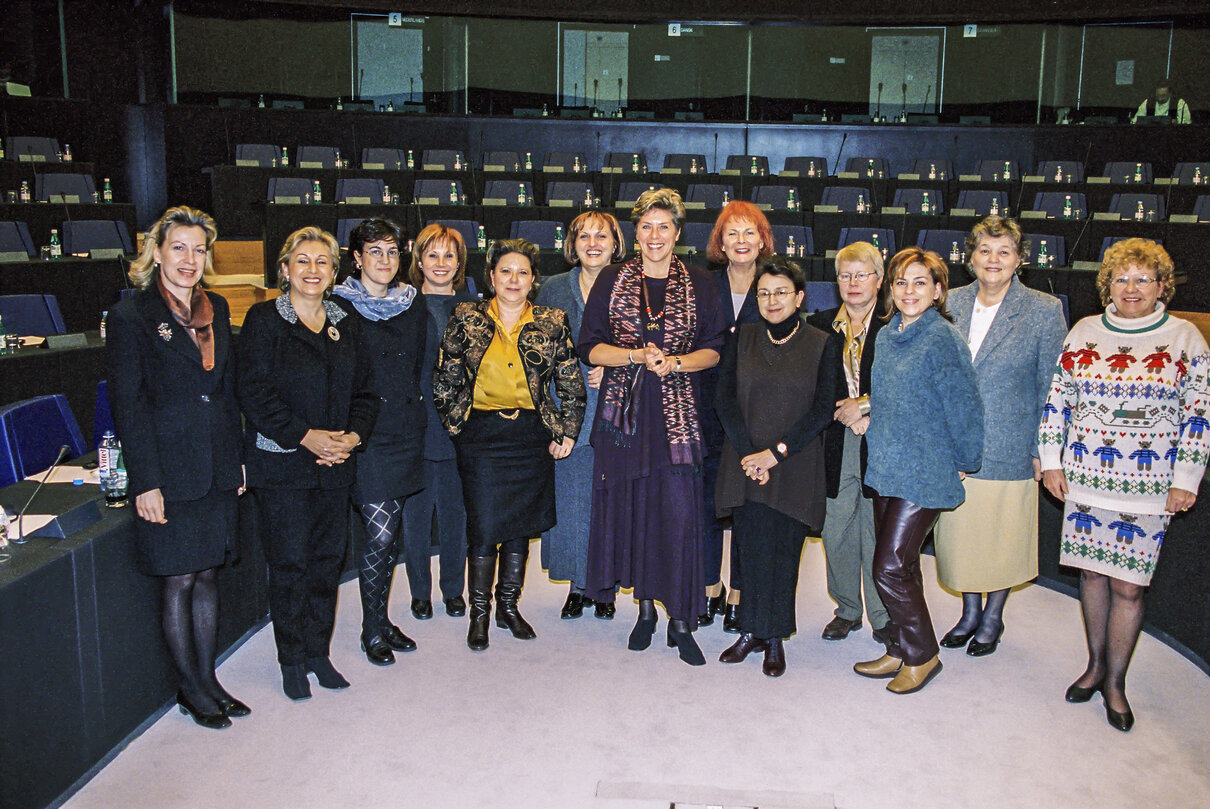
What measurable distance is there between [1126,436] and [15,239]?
6.73 metres

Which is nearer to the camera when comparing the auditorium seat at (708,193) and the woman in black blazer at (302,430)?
the woman in black blazer at (302,430)

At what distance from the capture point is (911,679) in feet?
9.95

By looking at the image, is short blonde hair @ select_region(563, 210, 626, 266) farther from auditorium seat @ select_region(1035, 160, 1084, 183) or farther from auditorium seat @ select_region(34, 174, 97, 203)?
auditorium seat @ select_region(1035, 160, 1084, 183)

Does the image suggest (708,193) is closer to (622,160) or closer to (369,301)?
(622,160)

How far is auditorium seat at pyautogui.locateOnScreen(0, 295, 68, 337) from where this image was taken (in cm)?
489

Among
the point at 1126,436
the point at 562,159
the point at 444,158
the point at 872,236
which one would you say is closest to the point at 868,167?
the point at 872,236

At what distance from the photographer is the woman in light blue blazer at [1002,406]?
10.2 feet

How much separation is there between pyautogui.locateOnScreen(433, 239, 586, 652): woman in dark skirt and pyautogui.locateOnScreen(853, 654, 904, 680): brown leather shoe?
3.86 ft

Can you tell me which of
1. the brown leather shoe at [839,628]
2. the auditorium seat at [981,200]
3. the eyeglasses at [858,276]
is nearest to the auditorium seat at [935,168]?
the auditorium seat at [981,200]

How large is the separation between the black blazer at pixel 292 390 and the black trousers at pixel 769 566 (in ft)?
4.16

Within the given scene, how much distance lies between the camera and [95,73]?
1051 centimetres

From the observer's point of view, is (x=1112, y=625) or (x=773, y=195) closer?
(x=1112, y=625)

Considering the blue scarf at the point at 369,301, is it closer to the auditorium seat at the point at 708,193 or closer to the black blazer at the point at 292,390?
the black blazer at the point at 292,390

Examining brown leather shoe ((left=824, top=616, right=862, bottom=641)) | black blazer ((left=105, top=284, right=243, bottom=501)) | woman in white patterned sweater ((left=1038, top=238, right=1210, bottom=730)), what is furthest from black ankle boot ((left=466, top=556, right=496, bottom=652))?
woman in white patterned sweater ((left=1038, top=238, right=1210, bottom=730))
